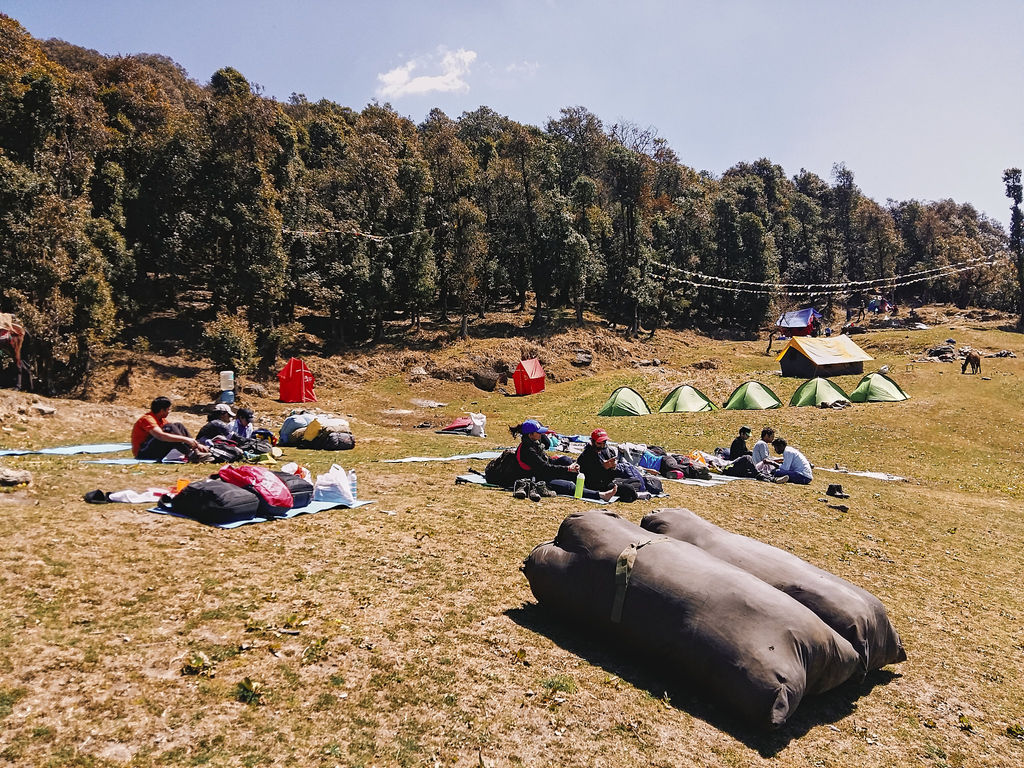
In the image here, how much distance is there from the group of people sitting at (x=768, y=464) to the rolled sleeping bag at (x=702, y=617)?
11.7m

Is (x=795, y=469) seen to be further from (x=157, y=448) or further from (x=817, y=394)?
(x=157, y=448)

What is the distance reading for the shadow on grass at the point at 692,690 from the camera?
5543mm

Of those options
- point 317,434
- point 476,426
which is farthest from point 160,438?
point 476,426

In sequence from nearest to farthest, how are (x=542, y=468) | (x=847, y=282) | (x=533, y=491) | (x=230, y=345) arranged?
(x=533, y=491) < (x=542, y=468) < (x=230, y=345) < (x=847, y=282)

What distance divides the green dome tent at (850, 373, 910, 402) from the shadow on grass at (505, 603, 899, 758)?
27.1 metres

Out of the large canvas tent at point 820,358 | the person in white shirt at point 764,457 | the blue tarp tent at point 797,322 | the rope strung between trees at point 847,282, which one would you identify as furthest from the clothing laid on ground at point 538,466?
the blue tarp tent at point 797,322

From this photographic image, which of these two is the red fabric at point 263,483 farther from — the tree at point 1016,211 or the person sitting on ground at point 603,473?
the tree at point 1016,211

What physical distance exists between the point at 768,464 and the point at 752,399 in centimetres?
1422

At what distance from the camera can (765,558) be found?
678 cm

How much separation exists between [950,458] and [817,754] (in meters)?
21.6

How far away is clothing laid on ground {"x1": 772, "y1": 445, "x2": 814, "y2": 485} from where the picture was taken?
16.9m

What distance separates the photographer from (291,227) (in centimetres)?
4262

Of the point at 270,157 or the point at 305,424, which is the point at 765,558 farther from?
the point at 270,157

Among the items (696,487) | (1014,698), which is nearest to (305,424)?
(696,487)
